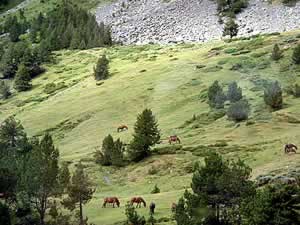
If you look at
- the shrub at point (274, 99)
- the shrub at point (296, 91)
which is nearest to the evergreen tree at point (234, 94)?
the shrub at point (274, 99)

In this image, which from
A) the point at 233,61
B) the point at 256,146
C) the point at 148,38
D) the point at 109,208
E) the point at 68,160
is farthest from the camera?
the point at 148,38

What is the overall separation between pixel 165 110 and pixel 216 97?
24.6 ft

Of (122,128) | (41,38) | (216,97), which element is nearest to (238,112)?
(216,97)

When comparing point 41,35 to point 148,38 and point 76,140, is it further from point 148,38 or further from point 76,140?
point 76,140

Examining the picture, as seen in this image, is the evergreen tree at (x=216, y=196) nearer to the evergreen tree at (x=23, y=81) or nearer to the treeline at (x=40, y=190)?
the treeline at (x=40, y=190)

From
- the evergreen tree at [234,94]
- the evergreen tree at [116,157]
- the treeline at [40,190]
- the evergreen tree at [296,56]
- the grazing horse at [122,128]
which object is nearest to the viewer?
the treeline at [40,190]

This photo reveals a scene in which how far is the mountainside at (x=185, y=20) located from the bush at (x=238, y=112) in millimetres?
55807

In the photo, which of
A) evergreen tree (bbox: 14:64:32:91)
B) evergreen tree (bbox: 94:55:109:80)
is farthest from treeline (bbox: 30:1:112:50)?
evergreen tree (bbox: 94:55:109:80)

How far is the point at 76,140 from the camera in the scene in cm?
6556

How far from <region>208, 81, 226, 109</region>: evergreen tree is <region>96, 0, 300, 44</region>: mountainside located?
48468 millimetres

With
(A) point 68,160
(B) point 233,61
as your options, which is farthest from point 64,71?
(A) point 68,160

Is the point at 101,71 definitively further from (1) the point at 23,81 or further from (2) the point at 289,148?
(2) the point at 289,148

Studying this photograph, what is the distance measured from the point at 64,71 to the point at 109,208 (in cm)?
Result: 7802

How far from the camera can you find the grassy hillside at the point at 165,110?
45188mm
